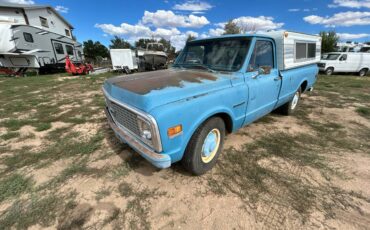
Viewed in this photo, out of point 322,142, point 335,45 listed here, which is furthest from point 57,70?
point 335,45

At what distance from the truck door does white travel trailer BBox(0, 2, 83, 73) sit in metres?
17.7

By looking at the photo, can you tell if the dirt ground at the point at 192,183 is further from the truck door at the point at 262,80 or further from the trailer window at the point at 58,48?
the trailer window at the point at 58,48

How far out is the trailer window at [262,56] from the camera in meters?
3.18

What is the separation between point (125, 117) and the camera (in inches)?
97.2

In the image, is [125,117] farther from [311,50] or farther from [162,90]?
[311,50]

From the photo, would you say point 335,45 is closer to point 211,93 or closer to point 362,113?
point 362,113

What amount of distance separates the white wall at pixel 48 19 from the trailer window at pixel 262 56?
28.3m

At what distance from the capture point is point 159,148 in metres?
2.03

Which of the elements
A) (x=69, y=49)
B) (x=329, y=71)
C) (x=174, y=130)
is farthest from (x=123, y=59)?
(x=329, y=71)

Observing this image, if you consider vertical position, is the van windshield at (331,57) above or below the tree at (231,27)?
below

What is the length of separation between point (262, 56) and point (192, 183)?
8.65 feet

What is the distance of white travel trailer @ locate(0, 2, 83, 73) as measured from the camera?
1352 cm

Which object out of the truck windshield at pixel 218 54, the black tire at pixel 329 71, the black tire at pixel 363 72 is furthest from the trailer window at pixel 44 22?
the black tire at pixel 363 72

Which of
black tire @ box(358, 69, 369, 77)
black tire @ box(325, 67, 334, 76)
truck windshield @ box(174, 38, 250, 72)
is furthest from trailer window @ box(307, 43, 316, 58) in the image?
black tire @ box(358, 69, 369, 77)
